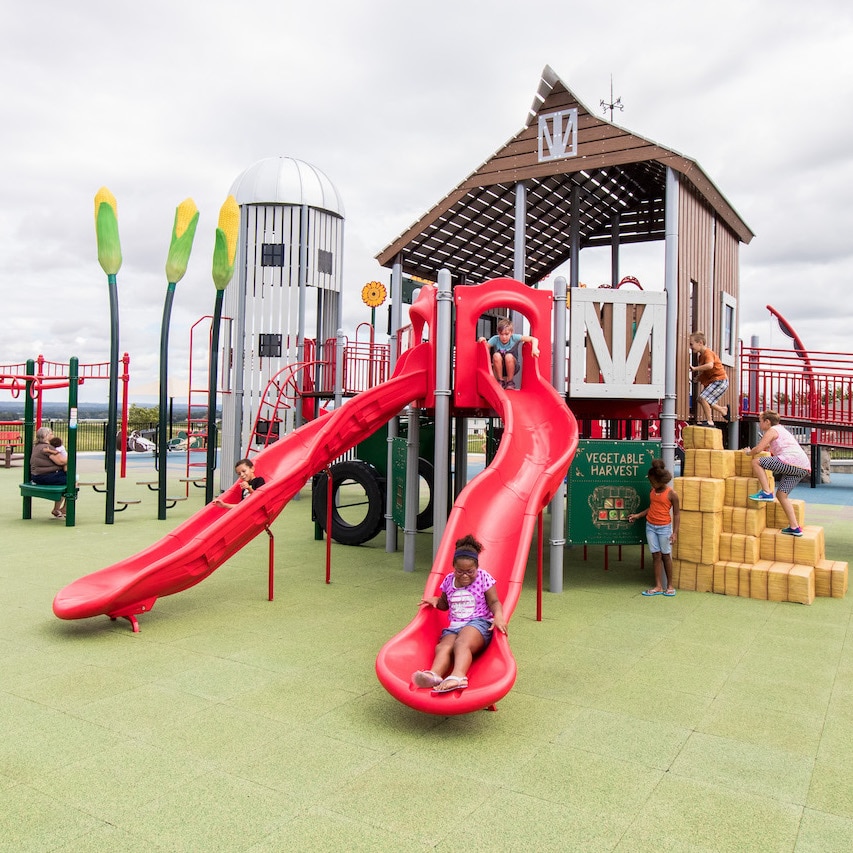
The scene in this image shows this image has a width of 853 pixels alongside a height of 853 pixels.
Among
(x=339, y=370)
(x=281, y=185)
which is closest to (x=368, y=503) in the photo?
(x=339, y=370)

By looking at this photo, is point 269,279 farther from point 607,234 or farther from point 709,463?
point 709,463

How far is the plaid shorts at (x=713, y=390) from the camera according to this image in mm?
10711

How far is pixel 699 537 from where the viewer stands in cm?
891

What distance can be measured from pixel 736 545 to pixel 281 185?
14556 millimetres

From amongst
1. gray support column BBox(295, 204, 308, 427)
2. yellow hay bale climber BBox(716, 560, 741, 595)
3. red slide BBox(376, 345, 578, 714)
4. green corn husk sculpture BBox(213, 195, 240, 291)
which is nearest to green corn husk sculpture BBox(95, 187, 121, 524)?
green corn husk sculpture BBox(213, 195, 240, 291)

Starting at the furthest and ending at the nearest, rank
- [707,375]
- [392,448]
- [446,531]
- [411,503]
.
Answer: [392,448]
[707,375]
[411,503]
[446,531]

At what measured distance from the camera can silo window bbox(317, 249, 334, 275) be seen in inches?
774

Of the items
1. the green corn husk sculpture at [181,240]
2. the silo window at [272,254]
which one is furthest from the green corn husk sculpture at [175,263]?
the silo window at [272,254]

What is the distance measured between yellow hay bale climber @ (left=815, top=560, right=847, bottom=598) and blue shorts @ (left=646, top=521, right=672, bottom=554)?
→ 67.8 inches

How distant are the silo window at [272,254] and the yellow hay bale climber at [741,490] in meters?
13.2

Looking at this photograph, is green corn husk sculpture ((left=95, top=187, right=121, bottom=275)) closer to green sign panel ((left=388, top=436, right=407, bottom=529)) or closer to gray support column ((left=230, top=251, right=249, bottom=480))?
gray support column ((left=230, top=251, right=249, bottom=480))

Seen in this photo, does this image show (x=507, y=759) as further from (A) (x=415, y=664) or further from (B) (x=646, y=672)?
(B) (x=646, y=672)

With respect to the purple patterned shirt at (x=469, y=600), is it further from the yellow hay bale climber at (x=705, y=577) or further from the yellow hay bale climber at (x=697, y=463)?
the yellow hay bale climber at (x=697, y=463)

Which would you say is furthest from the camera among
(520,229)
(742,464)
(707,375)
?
(707,375)
